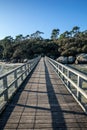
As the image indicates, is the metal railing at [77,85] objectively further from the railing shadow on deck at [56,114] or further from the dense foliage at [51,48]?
the dense foliage at [51,48]

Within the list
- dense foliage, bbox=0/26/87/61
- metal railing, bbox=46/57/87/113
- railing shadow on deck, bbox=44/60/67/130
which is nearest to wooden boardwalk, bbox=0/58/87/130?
railing shadow on deck, bbox=44/60/67/130

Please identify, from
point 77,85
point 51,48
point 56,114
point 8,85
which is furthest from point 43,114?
point 51,48

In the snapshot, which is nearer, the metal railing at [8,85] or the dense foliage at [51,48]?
the metal railing at [8,85]

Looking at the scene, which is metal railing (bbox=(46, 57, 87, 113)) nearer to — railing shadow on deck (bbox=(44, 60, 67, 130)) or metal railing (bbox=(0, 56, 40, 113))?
railing shadow on deck (bbox=(44, 60, 67, 130))

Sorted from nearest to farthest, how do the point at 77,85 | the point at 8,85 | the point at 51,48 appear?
1. the point at 77,85
2. the point at 8,85
3. the point at 51,48

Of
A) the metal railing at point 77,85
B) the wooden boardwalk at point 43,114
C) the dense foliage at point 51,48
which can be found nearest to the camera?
the wooden boardwalk at point 43,114

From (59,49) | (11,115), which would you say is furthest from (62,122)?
(59,49)

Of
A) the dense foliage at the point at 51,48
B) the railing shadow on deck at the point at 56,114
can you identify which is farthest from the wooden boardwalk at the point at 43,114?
the dense foliage at the point at 51,48

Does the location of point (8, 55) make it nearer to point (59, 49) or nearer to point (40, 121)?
point (59, 49)

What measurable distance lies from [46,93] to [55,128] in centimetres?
396

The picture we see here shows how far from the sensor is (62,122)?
546 cm

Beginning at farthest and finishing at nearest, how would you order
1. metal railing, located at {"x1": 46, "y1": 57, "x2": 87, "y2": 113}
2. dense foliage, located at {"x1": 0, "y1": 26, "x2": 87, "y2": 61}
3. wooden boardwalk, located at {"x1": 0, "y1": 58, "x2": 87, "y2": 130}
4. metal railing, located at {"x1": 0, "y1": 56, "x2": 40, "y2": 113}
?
dense foliage, located at {"x1": 0, "y1": 26, "x2": 87, "y2": 61}
metal railing, located at {"x1": 0, "y1": 56, "x2": 40, "y2": 113}
metal railing, located at {"x1": 46, "y1": 57, "x2": 87, "y2": 113}
wooden boardwalk, located at {"x1": 0, "y1": 58, "x2": 87, "y2": 130}

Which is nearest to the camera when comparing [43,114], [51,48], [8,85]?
[43,114]

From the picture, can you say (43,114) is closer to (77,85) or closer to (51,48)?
(77,85)
